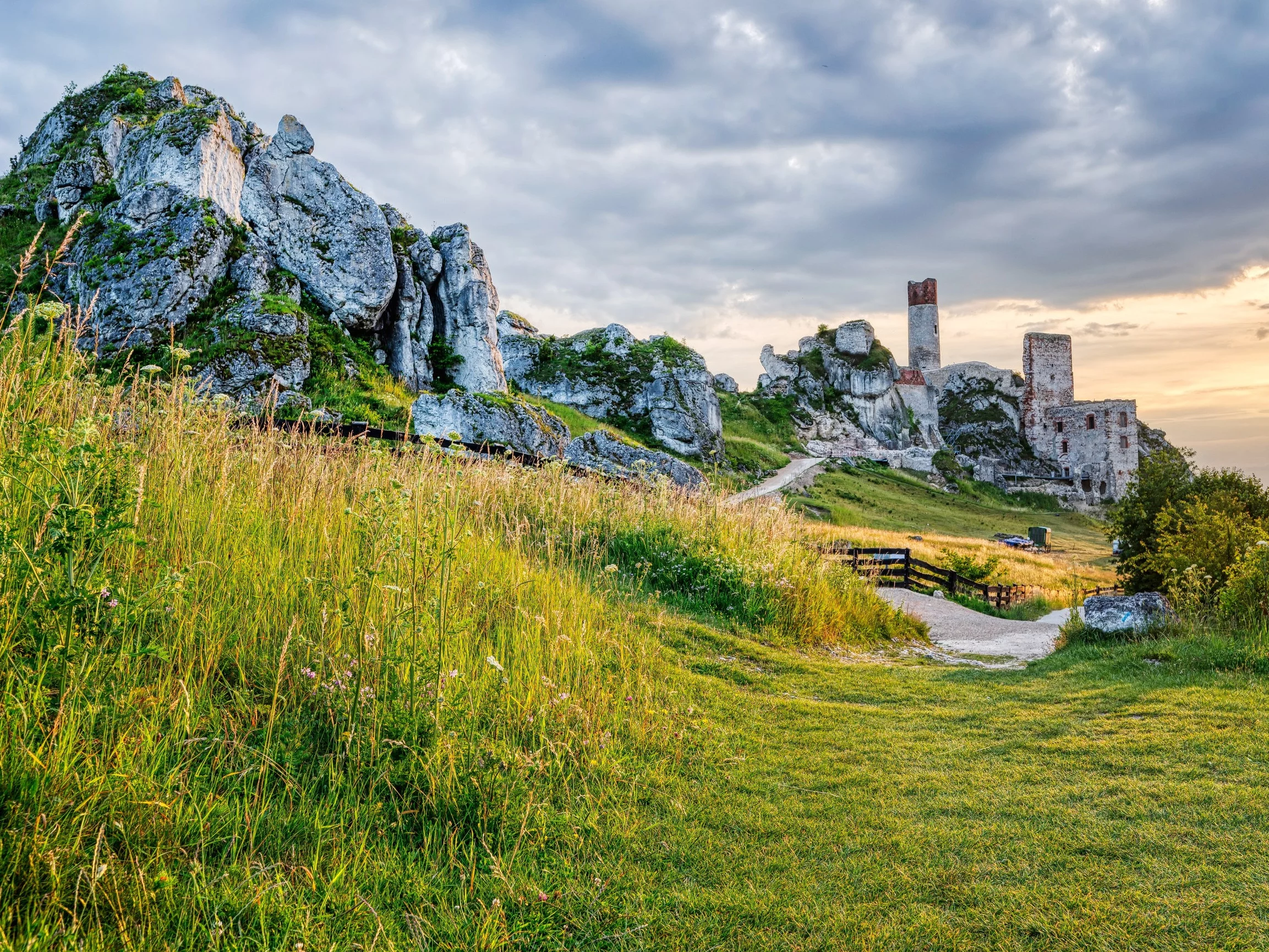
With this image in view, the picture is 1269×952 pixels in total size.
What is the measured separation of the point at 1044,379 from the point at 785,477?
45.9 m

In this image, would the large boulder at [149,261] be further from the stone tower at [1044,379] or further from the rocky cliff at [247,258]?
the stone tower at [1044,379]

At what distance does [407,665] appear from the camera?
4.02 m

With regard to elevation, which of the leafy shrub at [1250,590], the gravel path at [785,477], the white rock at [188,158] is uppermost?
the white rock at [188,158]

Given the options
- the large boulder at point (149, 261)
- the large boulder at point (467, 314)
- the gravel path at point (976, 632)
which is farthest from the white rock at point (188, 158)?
the gravel path at point (976, 632)

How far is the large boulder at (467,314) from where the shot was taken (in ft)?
75.6

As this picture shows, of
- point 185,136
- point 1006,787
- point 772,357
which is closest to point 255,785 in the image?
point 1006,787

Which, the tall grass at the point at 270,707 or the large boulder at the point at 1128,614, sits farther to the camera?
the large boulder at the point at 1128,614

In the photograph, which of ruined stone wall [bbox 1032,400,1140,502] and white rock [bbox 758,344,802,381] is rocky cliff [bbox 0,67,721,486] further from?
ruined stone wall [bbox 1032,400,1140,502]

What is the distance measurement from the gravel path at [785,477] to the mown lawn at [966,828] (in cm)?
3002

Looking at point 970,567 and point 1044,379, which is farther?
point 1044,379

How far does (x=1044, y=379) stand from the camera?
75.6 metres

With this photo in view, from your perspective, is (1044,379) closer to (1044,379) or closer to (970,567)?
(1044,379)

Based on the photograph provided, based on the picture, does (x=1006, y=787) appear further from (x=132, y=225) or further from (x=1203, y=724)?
(x=132, y=225)

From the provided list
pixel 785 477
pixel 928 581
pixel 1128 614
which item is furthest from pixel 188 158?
pixel 785 477
